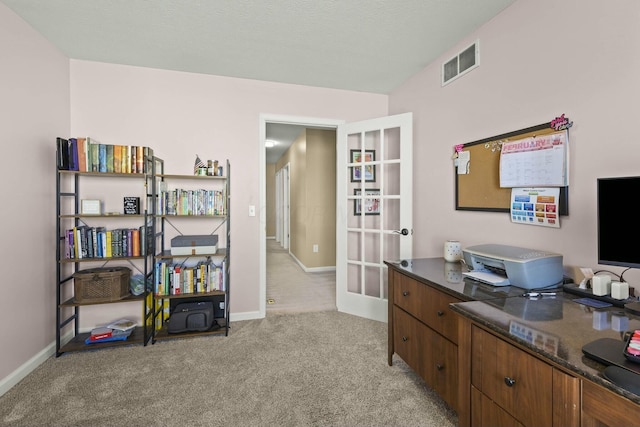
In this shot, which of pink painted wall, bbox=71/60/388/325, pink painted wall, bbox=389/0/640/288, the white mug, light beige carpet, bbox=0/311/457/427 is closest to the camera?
pink painted wall, bbox=389/0/640/288

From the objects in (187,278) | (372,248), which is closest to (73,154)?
(187,278)

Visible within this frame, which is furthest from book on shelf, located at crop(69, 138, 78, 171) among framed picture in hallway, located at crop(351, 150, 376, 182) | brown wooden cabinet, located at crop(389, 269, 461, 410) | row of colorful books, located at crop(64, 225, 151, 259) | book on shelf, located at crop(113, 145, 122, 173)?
brown wooden cabinet, located at crop(389, 269, 461, 410)

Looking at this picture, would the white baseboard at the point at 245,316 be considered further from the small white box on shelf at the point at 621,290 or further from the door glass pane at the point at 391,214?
the small white box on shelf at the point at 621,290

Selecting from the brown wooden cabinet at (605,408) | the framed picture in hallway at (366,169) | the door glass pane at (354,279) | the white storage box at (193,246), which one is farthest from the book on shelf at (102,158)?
the brown wooden cabinet at (605,408)

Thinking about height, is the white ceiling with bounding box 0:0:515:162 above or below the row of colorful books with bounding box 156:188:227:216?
above

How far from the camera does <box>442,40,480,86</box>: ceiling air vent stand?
2.09 meters

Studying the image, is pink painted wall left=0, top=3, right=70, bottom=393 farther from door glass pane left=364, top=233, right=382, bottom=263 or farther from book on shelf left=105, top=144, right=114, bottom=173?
door glass pane left=364, top=233, right=382, bottom=263

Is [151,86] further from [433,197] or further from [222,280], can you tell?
[433,197]

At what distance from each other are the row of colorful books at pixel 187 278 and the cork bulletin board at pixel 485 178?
212 cm

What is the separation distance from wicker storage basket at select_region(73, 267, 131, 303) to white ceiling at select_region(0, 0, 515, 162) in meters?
1.84

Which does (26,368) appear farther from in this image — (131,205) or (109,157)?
(109,157)

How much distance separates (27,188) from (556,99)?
11.2ft

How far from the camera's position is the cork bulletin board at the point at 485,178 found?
1.85 meters

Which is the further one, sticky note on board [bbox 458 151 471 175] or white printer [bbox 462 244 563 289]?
sticky note on board [bbox 458 151 471 175]
